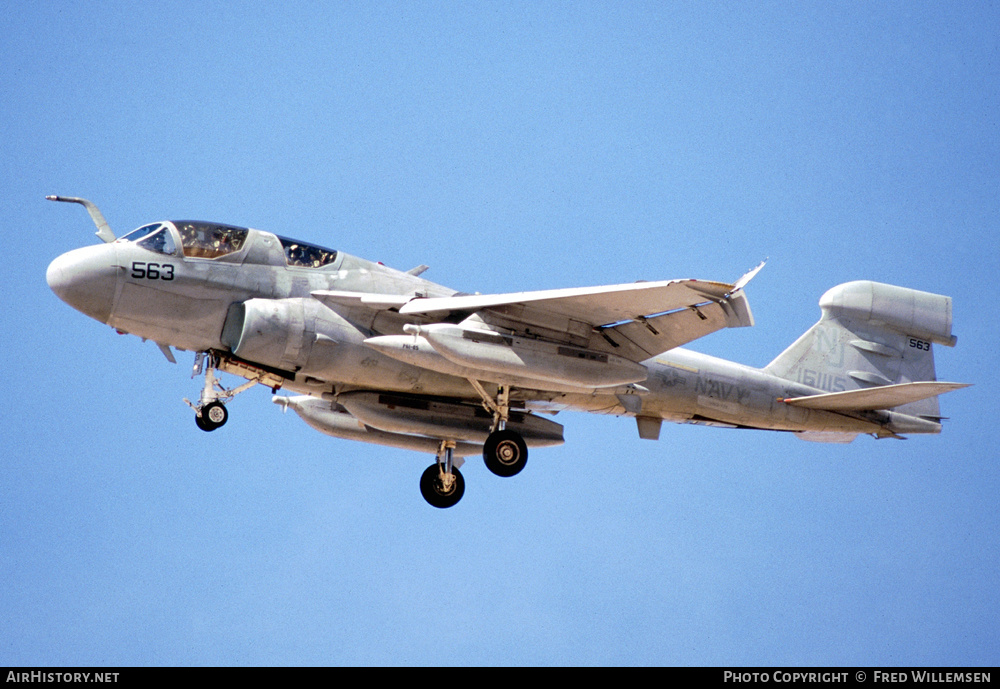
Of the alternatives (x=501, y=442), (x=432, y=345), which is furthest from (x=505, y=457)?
(x=432, y=345)

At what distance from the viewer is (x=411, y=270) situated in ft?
58.6

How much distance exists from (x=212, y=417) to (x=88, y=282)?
2.50 metres

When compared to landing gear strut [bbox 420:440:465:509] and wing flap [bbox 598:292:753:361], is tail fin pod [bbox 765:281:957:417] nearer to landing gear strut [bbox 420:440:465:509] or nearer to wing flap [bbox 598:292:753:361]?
wing flap [bbox 598:292:753:361]

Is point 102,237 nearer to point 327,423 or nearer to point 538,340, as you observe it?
point 327,423

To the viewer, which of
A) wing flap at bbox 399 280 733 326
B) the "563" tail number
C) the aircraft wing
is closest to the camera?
wing flap at bbox 399 280 733 326

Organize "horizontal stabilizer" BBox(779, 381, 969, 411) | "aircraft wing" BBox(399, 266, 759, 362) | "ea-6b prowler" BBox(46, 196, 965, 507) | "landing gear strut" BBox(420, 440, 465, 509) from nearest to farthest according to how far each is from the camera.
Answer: "aircraft wing" BBox(399, 266, 759, 362) < "ea-6b prowler" BBox(46, 196, 965, 507) < "horizontal stabilizer" BBox(779, 381, 969, 411) < "landing gear strut" BBox(420, 440, 465, 509)

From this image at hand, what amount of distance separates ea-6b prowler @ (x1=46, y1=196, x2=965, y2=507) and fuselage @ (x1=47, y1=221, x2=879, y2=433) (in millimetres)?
19

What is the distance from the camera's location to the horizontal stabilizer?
1695 cm

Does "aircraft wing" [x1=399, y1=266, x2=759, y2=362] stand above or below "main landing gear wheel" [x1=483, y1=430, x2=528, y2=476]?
above

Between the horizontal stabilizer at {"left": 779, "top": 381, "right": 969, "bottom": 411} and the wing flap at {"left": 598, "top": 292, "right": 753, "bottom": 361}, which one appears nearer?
the wing flap at {"left": 598, "top": 292, "right": 753, "bottom": 361}

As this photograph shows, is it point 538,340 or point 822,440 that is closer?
point 538,340

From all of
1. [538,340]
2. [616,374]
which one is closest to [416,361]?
[538,340]

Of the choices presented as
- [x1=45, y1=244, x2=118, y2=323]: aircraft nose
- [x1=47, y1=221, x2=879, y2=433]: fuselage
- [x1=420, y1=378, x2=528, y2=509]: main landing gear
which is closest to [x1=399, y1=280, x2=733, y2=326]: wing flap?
[x1=47, y1=221, x2=879, y2=433]: fuselage
